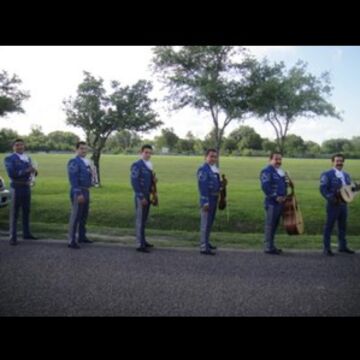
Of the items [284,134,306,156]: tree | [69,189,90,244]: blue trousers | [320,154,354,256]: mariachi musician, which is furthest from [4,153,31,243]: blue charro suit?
[284,134,306,156]: tree

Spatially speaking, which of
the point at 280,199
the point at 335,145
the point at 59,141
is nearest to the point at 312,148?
the point at 335,145

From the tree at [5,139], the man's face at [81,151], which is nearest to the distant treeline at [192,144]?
the tree at [5,139]

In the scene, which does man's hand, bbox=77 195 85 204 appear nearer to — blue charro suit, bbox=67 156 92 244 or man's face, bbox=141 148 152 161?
blue charro suit, bbox=67 156 92 244

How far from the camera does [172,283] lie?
5.51 meters

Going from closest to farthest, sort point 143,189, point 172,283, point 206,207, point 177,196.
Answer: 1. point 172,283
2. point 206,207
3. point 143,189
4. point 177,196

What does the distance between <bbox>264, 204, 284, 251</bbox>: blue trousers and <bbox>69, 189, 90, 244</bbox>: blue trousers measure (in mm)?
3169

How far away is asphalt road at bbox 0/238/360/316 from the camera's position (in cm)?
465

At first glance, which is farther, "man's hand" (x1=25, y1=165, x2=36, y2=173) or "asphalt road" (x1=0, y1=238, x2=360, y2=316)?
"man's hand" (x1=25, y1=165, x2=36, y2=173)

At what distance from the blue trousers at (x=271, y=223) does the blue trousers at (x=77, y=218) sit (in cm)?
317

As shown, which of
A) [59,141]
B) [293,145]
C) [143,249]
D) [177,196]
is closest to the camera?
[143,249]

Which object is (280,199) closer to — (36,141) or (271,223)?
(271,223)

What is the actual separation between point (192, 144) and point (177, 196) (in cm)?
169

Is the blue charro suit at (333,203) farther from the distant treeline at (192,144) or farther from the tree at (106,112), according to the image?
the tree at (106,112)
